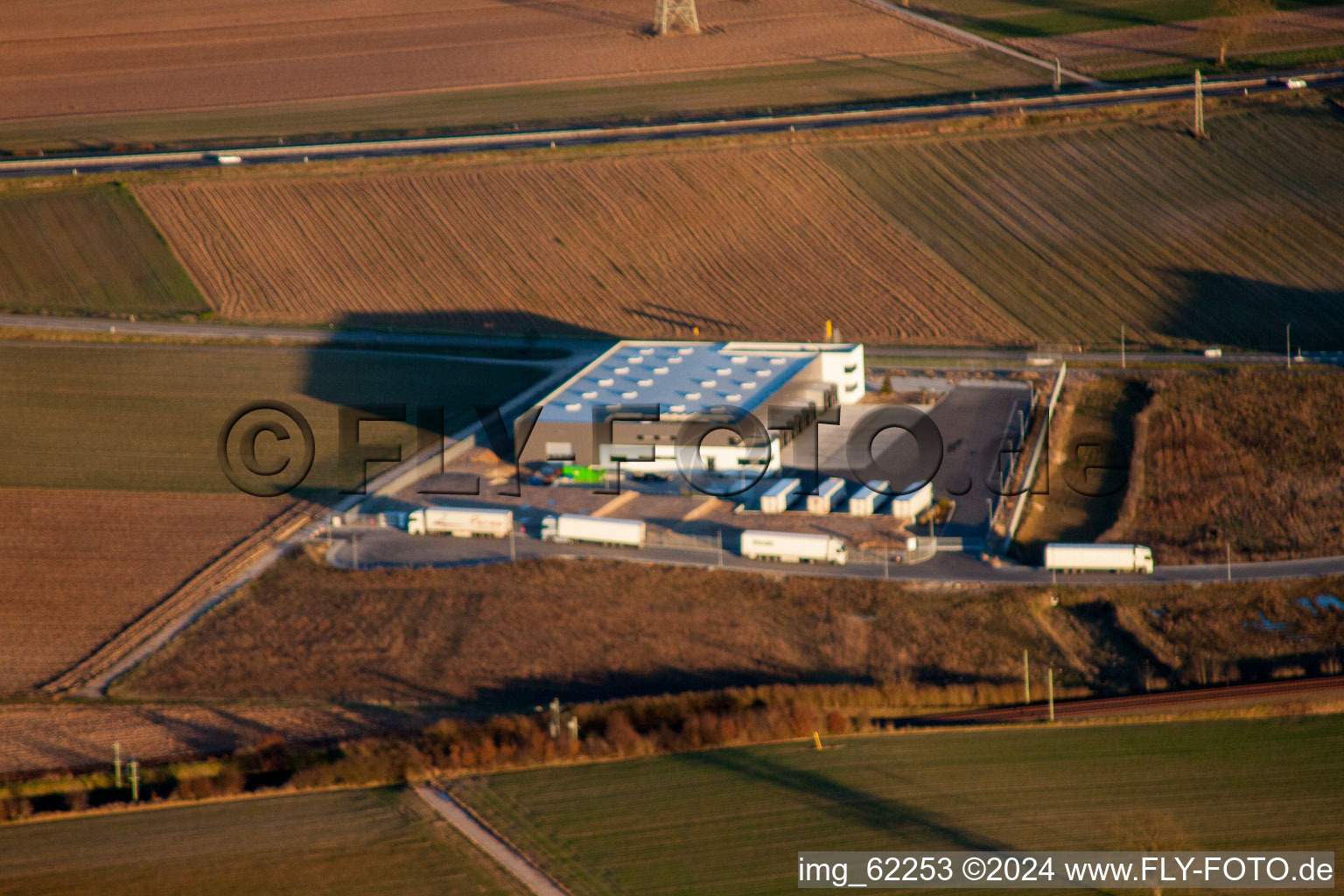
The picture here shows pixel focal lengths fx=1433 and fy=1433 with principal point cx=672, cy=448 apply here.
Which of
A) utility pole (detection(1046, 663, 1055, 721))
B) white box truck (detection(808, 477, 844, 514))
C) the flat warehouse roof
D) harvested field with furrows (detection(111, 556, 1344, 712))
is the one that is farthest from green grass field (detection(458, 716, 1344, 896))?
the flat warehouse roof

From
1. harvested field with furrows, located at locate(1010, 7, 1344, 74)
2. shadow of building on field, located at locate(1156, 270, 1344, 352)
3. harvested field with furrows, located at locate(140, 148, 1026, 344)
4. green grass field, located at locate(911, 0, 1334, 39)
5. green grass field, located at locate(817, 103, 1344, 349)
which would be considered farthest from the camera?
green grass field, located at locate(911, 0, 1334, 39)

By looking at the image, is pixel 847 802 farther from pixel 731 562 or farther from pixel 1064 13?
pixel 1064 13

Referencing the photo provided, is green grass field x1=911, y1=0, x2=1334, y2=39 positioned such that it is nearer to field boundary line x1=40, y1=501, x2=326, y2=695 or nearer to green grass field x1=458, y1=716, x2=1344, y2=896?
field boundary line x1=40, y1=501, x2=326, y2=695

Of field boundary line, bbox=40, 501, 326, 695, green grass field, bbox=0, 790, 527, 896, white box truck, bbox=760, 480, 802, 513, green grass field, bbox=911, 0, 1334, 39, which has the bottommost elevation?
green grass field, bbox=0, 790, 527, 896

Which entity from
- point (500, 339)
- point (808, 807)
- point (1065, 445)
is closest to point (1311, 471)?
point (1065, 445)

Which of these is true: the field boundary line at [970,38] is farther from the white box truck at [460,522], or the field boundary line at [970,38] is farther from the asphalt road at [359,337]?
the white box truck at [460,522]
